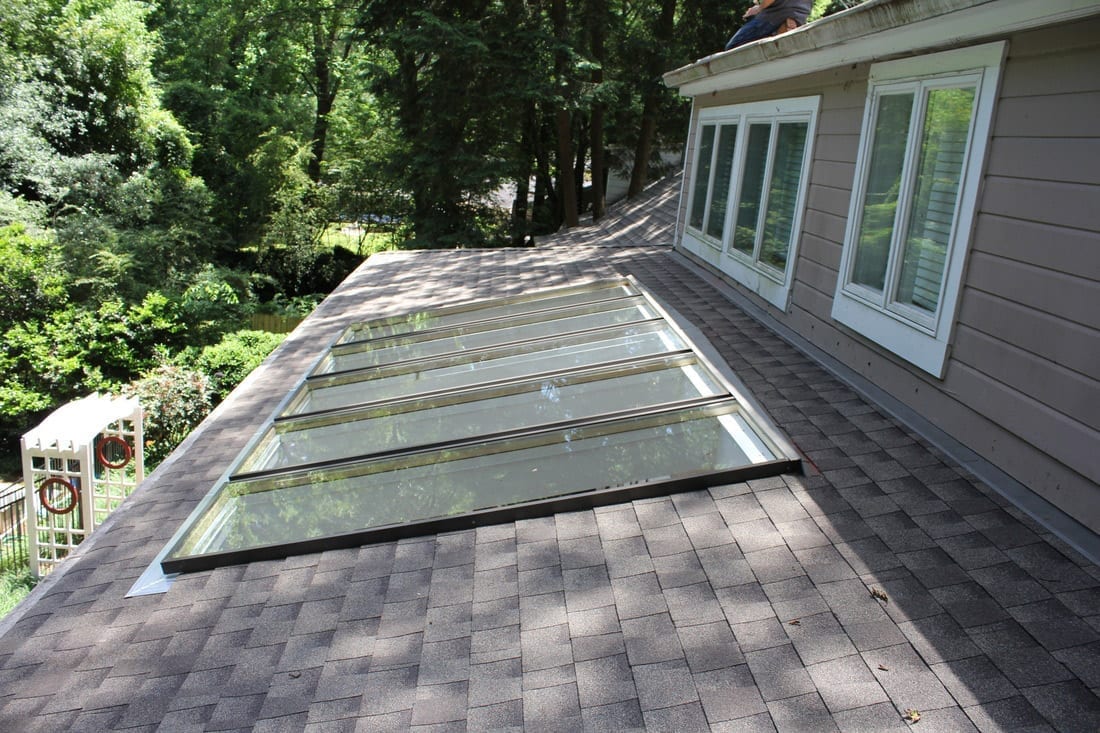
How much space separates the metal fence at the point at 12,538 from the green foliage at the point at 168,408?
216 cm

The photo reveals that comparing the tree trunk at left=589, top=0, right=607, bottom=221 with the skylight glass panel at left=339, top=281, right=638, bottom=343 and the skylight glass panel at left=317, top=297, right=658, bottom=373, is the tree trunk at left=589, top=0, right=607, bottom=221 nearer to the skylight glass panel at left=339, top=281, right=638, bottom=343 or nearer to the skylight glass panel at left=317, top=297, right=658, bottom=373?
the skylight glass panel at left=339, top=281, right=638, bottom=343

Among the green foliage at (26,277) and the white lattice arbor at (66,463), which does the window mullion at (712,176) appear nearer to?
the white lattice arbor at (66,463)

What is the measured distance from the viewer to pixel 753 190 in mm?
6980

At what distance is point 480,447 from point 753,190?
4.35m

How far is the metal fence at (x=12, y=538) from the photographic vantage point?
1067 centimetres

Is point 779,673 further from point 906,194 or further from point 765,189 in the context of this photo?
point 765,189

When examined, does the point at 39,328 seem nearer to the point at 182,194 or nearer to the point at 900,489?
the point at 182,194

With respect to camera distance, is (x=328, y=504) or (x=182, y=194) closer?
(x=328, y=504)

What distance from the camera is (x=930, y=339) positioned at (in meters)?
3.91

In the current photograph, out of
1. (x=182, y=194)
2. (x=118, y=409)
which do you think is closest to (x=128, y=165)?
(x=182, y=194)

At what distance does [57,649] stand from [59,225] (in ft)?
59.5

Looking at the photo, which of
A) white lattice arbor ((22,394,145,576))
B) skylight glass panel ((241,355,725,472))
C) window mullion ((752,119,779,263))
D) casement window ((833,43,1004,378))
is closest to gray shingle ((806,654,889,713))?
skylight glass panel ((241,355,725,472))

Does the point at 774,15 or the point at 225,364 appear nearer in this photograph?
the point at 774,15

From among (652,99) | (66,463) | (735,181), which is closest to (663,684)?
(735,181)
